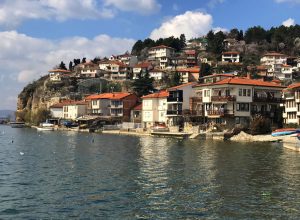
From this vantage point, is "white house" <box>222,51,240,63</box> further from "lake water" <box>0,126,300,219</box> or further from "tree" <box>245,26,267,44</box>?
"lake water" <box>0,126,300,219</box>

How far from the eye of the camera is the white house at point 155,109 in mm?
103900

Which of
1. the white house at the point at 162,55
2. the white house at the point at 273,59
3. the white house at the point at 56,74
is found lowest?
the white house at the point at 56,74

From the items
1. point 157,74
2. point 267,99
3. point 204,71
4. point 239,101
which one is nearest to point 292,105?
point 267,99

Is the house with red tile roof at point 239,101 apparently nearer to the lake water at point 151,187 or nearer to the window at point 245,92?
the window at point 245,92

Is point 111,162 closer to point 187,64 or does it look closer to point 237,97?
point 237,97

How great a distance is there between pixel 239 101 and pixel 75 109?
238 ft

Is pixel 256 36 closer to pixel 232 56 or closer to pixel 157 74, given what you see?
pixel 232 56

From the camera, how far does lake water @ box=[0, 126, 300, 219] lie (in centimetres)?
2114

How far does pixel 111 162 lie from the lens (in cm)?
4109

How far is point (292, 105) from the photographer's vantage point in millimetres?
76750

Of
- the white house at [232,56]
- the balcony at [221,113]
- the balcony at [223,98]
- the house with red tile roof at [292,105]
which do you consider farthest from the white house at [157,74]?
the house with red tile roof at [292,105]

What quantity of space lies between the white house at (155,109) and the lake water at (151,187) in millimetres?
59561

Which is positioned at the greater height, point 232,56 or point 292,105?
point 232,56

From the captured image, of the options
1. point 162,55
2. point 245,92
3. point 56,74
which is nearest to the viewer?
point 245,92
